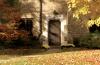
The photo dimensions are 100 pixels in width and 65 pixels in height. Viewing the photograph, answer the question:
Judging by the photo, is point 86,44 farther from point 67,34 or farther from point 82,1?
point 82,1

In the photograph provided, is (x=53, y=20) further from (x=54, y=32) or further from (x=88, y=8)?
(x=88, y=8)

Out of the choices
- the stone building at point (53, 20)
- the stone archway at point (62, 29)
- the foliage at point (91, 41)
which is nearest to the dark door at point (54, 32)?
the stone building at point (53, 20)

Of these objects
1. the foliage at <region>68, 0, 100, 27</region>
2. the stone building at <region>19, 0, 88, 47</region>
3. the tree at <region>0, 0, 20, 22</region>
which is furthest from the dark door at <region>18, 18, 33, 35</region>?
the foliage at <region>68, 0, 100, 27</region>

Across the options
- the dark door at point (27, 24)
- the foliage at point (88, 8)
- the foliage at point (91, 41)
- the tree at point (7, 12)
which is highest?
the foliage at point (88, 8)

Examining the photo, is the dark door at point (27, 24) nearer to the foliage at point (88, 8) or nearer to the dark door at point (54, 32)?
the dark door at point (54, 32)

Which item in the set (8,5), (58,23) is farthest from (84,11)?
(58,23)

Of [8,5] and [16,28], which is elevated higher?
[8,5]

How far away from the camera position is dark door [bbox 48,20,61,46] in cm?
3681

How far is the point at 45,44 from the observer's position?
3622 cm

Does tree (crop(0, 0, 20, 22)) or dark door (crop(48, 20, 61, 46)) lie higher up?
tree (crop(0, 0, 20, 22))

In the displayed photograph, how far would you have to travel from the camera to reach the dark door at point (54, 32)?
1449 inches

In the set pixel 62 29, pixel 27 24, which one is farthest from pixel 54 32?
pixel 27 24

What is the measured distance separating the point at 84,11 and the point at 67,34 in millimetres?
11543

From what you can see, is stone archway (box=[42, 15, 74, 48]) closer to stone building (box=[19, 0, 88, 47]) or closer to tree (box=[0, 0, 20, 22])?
stone building (box=[19, 0, 88, 47])
